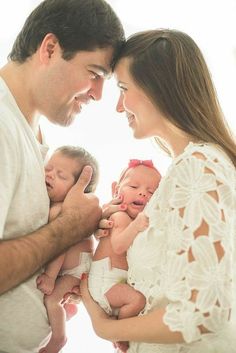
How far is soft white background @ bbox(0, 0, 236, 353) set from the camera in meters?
2.32

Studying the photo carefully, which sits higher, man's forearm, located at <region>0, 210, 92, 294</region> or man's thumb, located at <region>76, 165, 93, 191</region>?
man's thumb, located at <region>76, 165, 93, 191</region>

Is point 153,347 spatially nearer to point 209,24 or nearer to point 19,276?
point 19,276

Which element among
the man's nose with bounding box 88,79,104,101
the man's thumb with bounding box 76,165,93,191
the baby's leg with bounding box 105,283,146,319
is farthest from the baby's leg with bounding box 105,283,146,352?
the man's nose with bounding box 88,79,104,101

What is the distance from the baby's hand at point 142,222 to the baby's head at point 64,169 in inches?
12.5

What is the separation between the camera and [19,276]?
139cm

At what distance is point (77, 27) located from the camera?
1.67 meters

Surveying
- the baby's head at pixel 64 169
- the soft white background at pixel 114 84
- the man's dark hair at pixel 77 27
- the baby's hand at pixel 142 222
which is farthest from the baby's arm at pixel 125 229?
the soft white background at pixel 114 84

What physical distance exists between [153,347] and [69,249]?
412 millimetres

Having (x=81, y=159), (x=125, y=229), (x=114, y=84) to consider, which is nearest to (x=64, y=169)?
(x=81, y=159)

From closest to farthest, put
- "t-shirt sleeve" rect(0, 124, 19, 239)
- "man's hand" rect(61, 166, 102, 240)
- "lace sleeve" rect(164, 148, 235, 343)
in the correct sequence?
"lace sleeve" rect(164, 148, 235, 343)
"t-shirt sleeve" rect(0, 124, 19, 239)
"man's hand" rect(61, 166, 102, 240)

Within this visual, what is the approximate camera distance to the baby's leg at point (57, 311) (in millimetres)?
1502

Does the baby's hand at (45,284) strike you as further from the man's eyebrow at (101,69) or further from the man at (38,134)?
the man's eyebrow at (101,69)

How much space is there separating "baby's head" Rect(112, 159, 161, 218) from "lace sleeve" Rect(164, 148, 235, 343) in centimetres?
33

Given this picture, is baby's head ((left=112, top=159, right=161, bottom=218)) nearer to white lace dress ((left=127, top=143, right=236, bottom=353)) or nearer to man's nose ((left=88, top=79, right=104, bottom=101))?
white lace dress ((left=127, top=143, right=236, bottom=353))
